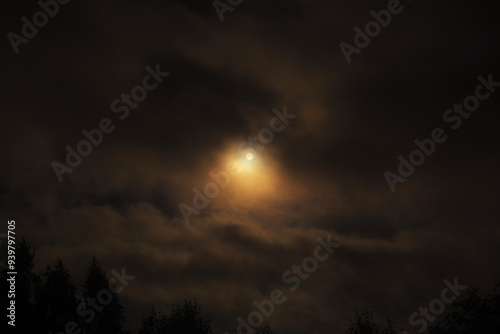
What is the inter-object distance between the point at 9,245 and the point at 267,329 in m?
51.7

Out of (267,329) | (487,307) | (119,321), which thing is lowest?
(119,321)

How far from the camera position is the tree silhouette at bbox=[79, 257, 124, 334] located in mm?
40344

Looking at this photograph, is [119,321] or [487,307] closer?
[487,307]

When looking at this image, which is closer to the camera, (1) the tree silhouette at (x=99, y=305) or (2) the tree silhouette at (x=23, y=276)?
(2) the tree silhouette at (x=23, y=276)

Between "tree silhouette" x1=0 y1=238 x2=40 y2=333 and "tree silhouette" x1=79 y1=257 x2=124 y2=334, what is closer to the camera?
"tree silhouette" x1=0 y1=238 x2=40 y2=333

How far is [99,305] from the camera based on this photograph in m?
41.3

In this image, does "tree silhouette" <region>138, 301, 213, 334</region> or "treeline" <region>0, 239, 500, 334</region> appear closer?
"treeline" <region>0, 239, 500, 334</region>

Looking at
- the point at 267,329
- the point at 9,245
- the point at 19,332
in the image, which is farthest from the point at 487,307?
the point at 267,329

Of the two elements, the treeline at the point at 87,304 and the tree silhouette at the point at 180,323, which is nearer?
the treeline at the point at 87,304

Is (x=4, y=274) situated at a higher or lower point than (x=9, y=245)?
lower

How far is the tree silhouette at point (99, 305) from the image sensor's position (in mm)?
40344

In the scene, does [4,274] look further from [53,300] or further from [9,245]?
[9,245]

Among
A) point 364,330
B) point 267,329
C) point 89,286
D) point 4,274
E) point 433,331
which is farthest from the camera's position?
point 267,329

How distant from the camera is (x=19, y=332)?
16.4 m
